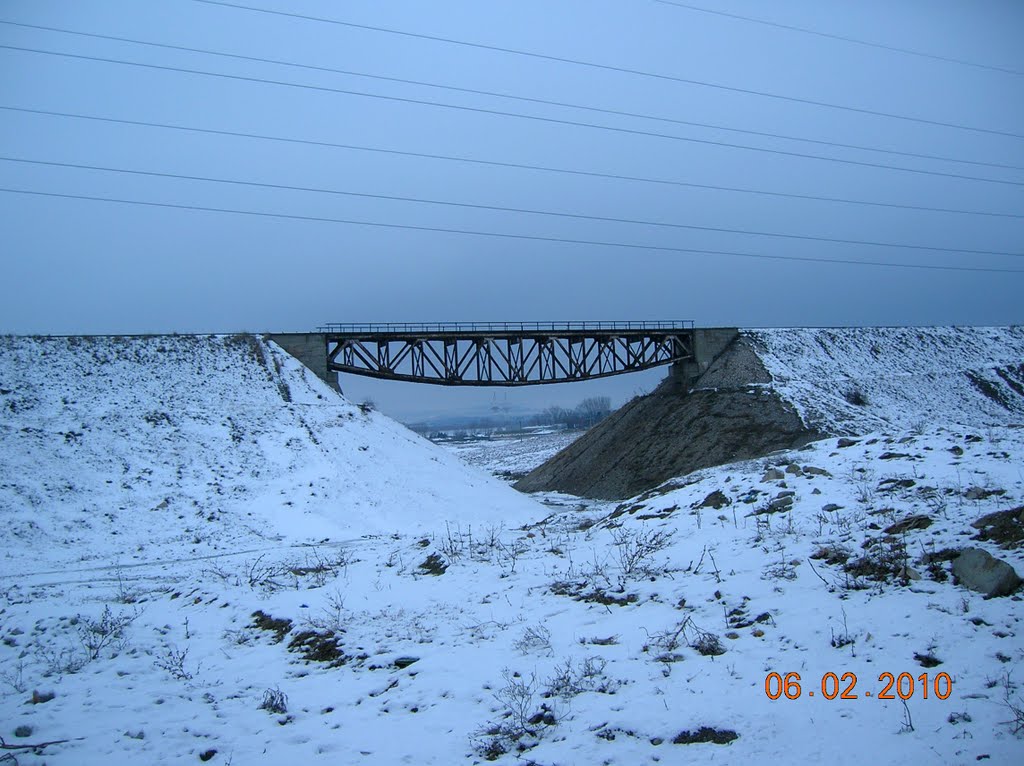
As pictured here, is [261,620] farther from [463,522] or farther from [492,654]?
[463,522]

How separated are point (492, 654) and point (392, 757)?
2.04 meters

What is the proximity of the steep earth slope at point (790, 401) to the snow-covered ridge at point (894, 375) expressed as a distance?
100mm

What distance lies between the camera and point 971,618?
20.7 feet

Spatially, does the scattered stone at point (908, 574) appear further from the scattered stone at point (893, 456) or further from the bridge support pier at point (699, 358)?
the bridge support pier at point (699, 358)

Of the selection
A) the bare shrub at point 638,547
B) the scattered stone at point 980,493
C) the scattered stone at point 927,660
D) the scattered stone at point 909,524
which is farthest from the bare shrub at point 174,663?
the scattered stone at point 980,493

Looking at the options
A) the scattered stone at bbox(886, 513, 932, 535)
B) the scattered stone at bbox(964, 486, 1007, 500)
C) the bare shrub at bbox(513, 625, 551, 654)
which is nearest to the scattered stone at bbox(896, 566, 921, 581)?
the scattered stone at bbox(886, 513, 932, 535)

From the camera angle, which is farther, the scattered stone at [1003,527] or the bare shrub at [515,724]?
the scattered stone at [1003,527]

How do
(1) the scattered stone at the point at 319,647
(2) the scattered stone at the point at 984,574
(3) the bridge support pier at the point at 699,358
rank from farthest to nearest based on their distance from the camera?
(3) the bridge support pier at the point at 699,358
(1) the scattered stone at the point at 319,647
(2) the scattered stone at the point at 984,574

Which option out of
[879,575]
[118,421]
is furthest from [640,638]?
[118,421]

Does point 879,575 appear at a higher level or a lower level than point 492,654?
higher

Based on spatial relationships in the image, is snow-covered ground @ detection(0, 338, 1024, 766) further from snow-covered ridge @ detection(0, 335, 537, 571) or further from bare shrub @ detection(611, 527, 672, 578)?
snow-covered ridge @ detection(0, 335, 537, 571)
